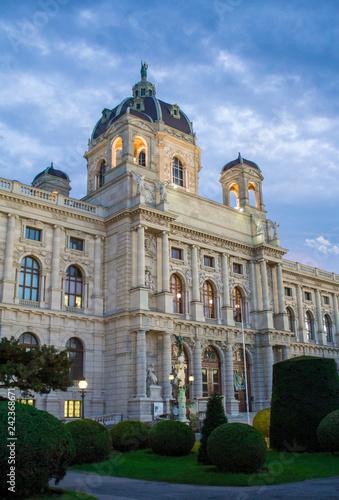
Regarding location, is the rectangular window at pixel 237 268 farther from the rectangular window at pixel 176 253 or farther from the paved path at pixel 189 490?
the paved path at pixel 189 490

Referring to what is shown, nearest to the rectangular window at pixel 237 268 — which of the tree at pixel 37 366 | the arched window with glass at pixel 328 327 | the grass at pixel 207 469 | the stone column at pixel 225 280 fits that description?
the stone column at pixel 225 280

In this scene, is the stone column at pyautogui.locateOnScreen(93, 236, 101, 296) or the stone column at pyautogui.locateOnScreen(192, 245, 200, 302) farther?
the stone column at pyautogui.locateOnScreen(192, 245, 200, 302)

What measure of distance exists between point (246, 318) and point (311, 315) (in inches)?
566

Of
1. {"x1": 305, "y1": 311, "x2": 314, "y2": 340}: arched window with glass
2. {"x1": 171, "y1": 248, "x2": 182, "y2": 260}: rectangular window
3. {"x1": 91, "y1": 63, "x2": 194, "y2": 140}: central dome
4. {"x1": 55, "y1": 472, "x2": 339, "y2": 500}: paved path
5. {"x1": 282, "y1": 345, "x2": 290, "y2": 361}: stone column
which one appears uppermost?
{"x1": 91, "y1": 63, "x2": 194, "y2": 140}: central dome

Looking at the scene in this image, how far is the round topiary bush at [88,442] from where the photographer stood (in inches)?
790

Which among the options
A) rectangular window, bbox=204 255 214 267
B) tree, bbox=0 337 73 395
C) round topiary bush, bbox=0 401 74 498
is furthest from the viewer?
rectangular window, bbox=204 255 214 267

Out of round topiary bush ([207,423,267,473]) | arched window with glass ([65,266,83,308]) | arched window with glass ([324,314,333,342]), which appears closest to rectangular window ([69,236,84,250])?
arched window with glass ([65,266,83,308])

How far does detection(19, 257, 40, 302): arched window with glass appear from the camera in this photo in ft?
115

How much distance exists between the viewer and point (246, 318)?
154 feet

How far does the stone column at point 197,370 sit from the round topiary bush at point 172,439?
56.2 feet

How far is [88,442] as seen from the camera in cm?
2023

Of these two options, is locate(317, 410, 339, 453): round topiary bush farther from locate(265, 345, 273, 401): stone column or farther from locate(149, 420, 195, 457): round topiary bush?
locate(265, 345, 273, 401): stone column

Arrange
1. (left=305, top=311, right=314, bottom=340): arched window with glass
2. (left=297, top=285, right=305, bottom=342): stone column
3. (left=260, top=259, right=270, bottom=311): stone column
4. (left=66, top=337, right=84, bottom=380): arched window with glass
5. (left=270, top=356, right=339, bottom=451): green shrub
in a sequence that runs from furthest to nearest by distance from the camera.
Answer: (left=305, top=311, right=314, bottom=340): arched window with glass → (left=297, top=285, right=305, bottom=342): stone column → (left=260, top=259, right=270, bottom=311): stone column → (left=66, top=337, right=84, bottom=380): arched window with glass → (left=270, top=356, right=339, bottom=451): green shrub

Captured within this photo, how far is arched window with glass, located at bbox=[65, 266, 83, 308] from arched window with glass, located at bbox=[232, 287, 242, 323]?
14.9 metres
